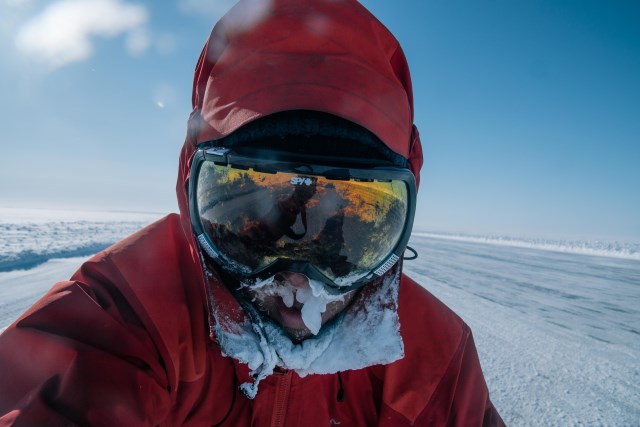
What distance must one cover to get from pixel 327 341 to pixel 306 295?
202 millimetres

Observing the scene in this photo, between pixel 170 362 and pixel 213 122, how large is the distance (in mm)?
826

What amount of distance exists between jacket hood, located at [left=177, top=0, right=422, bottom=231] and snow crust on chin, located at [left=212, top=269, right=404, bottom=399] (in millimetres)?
537

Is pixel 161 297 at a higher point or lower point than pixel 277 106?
lower

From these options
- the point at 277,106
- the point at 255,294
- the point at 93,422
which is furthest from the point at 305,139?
the point at 93,422

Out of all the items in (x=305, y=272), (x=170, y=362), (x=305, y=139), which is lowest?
(x=170, y=362)

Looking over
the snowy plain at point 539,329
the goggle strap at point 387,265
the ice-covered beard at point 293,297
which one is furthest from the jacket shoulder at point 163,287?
the snowy plain at point 539,329

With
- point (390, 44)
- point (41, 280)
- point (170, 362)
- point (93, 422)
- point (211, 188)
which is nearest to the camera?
point (93, 422)

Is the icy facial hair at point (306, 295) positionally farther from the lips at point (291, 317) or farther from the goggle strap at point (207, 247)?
the goggle strap at point (207, 247)

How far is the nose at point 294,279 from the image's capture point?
1182 millimetres

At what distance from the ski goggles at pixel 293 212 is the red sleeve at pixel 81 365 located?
366mm

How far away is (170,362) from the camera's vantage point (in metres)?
1.01

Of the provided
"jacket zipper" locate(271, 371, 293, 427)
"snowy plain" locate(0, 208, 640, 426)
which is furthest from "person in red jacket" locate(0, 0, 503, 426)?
"snowy plain" locate(0, 208, 640, 426)

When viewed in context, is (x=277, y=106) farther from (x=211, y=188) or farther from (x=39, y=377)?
(x=39, y=377)

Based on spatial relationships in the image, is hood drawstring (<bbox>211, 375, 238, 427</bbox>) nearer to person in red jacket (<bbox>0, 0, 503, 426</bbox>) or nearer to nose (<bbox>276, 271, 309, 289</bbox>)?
person in red jacket (<bbox>0, 0, 503, 426</bbox>)
